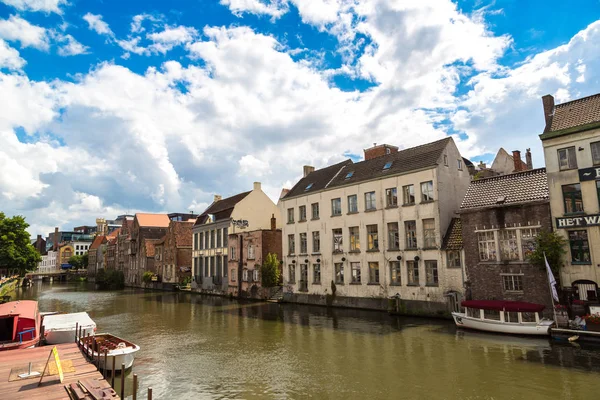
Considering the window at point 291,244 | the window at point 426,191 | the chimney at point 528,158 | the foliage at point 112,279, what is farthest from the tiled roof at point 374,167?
the foliage at point 112,279

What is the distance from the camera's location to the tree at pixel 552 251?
23516 mm

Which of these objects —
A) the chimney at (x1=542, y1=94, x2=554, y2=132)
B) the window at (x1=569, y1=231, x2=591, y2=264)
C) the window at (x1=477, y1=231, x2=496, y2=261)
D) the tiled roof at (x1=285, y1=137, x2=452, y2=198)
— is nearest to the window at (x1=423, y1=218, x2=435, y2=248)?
the window at (x1=477, y1=231, x2=496, y2=261)

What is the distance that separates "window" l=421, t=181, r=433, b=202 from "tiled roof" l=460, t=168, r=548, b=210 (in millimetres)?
3084

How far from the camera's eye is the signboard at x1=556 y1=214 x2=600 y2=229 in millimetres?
22750

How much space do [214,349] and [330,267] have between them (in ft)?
62.5

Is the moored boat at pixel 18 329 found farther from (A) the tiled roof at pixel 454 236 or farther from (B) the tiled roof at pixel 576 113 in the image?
(B) the tiled roof at pixel 576 113

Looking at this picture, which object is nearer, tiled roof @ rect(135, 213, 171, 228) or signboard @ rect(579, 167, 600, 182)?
signboard @ rect(579, 167, 600, 182)

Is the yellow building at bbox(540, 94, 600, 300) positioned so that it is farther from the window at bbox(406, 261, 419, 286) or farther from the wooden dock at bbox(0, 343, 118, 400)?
the wooden dock at bbox(0, 343, 118, 400)

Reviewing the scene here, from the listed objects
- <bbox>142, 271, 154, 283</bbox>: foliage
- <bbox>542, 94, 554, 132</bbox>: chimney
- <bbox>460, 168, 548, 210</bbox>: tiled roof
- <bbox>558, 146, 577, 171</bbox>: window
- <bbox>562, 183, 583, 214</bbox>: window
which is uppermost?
<bbox>542, 94, 554, 132</bbox>: chimney

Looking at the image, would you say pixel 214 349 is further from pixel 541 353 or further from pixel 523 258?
pixel 523 258

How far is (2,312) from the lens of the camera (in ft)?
65.9

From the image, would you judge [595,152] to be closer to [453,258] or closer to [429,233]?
[453,258]

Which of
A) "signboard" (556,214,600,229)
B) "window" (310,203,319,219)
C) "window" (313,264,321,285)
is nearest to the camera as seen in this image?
"signboard" (556,214,600,229)

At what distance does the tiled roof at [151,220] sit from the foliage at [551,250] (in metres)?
74.7
